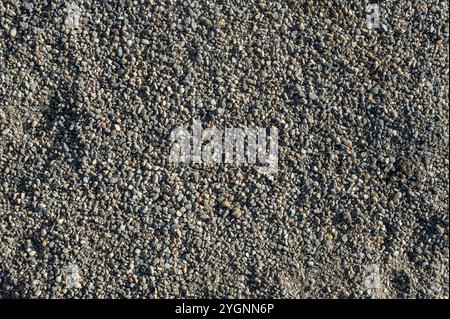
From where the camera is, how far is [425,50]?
126 inches

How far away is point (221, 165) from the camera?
10.2ft

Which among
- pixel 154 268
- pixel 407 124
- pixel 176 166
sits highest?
pixel 407 124

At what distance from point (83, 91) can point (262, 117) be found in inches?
40.0

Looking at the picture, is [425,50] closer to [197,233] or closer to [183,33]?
[183,33]

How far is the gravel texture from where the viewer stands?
307 cm

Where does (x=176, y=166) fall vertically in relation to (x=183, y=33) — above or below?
below

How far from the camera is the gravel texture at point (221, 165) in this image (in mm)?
3070

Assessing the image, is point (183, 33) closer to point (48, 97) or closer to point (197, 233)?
point (48, 97)

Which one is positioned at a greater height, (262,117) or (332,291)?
(262,117)
